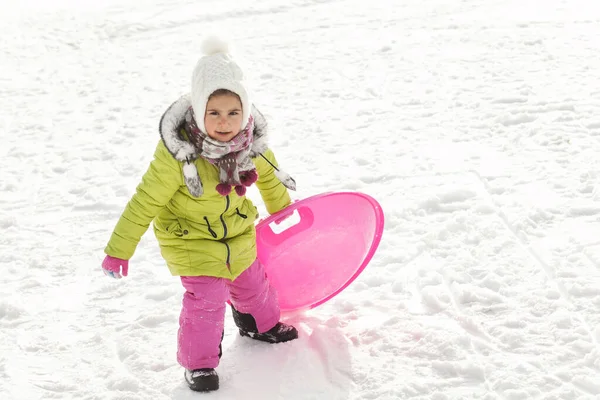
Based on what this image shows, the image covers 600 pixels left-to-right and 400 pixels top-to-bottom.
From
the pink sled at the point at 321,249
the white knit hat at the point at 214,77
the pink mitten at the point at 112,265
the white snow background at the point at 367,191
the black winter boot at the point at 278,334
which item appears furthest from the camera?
the pink sled at the point at 321,249

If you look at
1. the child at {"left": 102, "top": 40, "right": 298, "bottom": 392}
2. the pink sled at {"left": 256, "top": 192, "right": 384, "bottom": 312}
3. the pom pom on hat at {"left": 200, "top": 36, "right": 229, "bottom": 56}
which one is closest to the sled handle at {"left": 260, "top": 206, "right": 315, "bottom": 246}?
the pink sled at {"left": 256, "top": 192, "right": 384, "bottom": 312}

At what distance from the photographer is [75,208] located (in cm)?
430

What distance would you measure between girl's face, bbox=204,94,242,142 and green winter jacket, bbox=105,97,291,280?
127 mm

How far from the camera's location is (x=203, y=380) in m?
2.72

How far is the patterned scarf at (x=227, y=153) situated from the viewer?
8.32 ft

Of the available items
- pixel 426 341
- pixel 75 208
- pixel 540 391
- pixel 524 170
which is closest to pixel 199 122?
pixel 426 341

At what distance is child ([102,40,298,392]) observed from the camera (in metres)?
2.54

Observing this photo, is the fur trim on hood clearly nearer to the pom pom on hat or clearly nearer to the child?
the child

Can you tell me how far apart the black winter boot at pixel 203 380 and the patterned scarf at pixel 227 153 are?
2.17ft

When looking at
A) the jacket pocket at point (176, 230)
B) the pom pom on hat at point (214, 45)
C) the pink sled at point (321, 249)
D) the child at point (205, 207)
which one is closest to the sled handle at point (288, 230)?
the pink sled at point (321, 249)

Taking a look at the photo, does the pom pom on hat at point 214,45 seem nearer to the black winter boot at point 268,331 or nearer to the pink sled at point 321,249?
the pink sled at point 321,249

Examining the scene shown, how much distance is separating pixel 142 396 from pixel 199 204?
28.6 inches

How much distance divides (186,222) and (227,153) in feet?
1.04

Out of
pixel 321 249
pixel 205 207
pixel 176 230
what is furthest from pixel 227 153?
pixel 321 249
